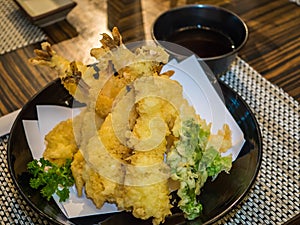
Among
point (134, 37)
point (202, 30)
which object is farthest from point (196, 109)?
point (134, 37)

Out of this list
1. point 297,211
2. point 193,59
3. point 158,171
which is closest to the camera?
point 158,171

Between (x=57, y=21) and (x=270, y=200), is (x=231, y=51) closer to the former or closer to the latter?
(x=270, y=200)

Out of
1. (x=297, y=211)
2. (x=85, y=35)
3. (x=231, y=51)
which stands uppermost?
(x=85, y=35)

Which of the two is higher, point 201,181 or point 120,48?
point 120,48

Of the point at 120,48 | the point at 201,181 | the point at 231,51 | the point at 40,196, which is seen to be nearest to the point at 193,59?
the point at 231,51

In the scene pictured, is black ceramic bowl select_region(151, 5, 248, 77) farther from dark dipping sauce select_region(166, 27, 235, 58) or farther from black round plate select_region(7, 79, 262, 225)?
black round plate select_region(7, 79, 262, 225)

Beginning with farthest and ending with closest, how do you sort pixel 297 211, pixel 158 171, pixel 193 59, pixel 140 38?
pixel 140 38 → pixel 193 59 → pixel 297 211 → pixel 158 171
